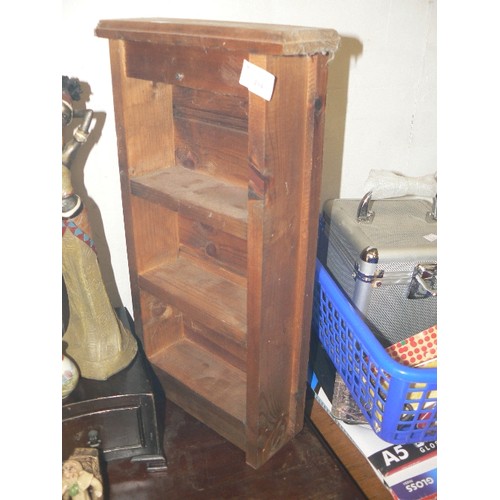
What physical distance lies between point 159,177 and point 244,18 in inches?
17.1

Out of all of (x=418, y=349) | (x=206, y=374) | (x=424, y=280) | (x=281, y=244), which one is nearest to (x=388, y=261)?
(x=424, y=280)

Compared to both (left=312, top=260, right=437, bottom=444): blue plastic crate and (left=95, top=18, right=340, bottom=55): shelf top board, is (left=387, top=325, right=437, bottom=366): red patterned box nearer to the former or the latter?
(left=312, top=260, right=437, bottom=444): blue plastic crate

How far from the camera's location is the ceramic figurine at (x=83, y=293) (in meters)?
0.96

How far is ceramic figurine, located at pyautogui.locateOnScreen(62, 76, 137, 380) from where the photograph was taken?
963 mm

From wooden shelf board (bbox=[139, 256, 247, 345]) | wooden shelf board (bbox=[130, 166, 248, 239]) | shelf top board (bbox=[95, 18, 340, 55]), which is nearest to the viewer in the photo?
shelf top board (bbox=[95, 18, 340, 55])

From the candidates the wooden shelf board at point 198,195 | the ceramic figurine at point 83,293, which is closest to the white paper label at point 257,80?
the wooden shelf board at point 198,195

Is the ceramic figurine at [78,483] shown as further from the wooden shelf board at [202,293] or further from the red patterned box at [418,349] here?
the red patterned box at [418,349]

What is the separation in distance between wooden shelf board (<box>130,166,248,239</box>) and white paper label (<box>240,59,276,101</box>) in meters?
0.22

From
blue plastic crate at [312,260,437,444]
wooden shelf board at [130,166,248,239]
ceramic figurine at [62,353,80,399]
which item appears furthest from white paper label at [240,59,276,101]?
ceramic figurine at [62,353,80,399]

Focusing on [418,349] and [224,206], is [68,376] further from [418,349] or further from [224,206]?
[418,349]

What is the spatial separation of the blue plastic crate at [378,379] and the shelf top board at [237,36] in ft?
1.77

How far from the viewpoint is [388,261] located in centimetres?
106

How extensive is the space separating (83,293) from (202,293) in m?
0.25
